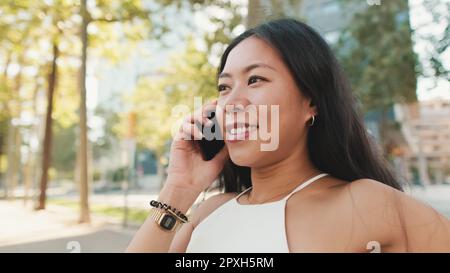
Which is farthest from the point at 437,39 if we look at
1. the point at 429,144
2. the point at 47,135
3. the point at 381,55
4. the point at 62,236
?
the point at 429,144

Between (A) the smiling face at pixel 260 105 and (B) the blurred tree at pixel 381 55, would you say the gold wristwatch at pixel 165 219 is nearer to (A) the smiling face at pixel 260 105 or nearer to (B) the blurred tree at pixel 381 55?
(A) the smiling face at pixel 260 105

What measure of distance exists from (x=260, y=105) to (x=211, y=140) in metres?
0.38

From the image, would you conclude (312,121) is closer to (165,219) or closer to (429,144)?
(165,219)

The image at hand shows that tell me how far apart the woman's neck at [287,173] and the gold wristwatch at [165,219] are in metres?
0.30

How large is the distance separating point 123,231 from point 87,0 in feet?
16.9

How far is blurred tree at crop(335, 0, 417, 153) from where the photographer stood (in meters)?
11.6

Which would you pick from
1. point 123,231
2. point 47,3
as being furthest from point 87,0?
point 123,231

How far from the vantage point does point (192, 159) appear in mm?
1523

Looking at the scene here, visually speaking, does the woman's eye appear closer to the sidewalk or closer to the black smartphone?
the black smartphone

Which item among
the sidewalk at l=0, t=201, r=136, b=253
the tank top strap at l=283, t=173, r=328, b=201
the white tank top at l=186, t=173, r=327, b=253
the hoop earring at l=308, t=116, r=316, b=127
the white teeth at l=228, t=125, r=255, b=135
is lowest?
the sidewalk at l=0, t=201, r=136, b=253

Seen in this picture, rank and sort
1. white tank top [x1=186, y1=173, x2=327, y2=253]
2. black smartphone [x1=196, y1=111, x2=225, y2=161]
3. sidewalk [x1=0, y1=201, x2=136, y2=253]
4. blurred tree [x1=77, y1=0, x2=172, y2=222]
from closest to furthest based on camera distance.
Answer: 1. white tank top [x1=186, y1=173, x2=327, y2=253]
2. black smartphone [x1=196, y1=111, x2=225, y2=161]
3. sidewalk [x1=0, y1=201, x2=136, y2=253]
4. blurred tree [x1=77, y1=0, x2=172, y2=222]

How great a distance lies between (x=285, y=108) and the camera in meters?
1.29

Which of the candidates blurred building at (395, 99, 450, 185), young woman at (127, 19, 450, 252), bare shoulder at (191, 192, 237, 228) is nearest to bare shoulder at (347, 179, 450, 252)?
young woman at (127, 19, 450, 252)

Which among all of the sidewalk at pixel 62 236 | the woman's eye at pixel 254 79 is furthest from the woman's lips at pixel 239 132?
the sidewalk at pixel 62 236
